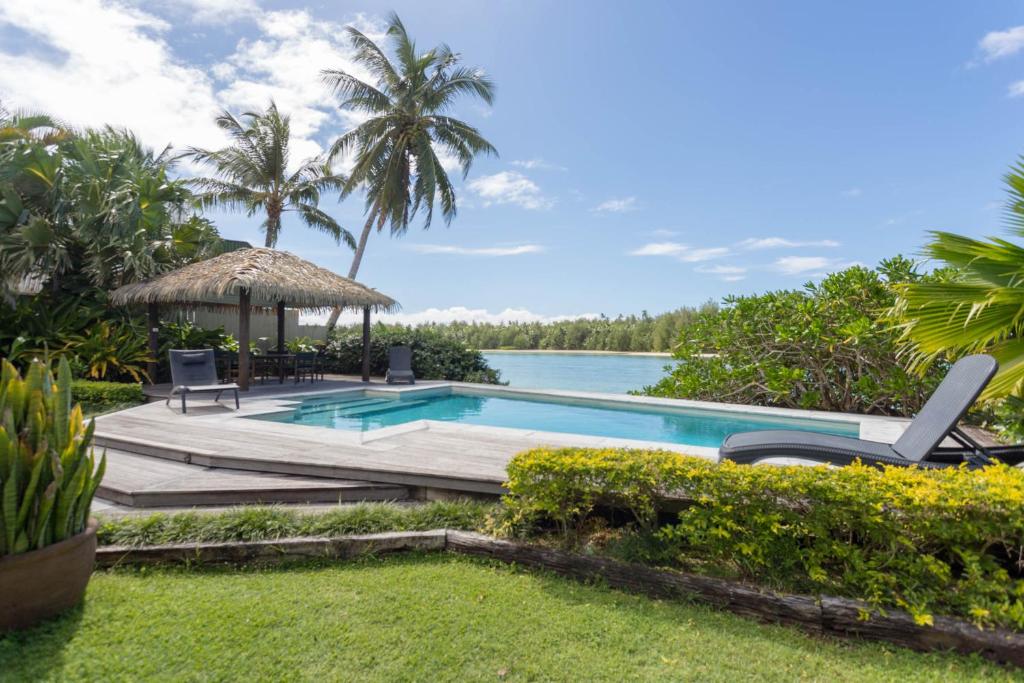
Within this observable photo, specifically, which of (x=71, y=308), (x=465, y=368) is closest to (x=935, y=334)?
(x=465, y=368)

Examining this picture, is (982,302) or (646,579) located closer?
(646,579)

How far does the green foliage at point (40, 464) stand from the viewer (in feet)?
7.47

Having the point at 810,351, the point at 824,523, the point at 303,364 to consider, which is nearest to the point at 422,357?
the point at 303,364

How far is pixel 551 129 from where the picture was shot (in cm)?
1466

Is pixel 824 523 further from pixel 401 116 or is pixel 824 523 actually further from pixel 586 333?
pixel 586 333

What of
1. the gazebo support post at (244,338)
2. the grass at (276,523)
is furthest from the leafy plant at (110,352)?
the grass at (276,523)

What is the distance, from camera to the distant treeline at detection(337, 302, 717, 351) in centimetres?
2375

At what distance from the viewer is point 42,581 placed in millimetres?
2357

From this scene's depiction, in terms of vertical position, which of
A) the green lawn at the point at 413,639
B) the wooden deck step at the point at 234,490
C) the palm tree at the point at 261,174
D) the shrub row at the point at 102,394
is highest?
the palm tree at the point at 261,174

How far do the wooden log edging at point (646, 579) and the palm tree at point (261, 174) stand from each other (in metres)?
17.6

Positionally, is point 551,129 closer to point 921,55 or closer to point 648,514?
point 921,55

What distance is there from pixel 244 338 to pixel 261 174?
10854 mm

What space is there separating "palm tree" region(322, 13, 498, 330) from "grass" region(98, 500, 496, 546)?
1407 cm

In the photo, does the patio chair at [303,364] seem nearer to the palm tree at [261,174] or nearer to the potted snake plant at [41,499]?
the palm tree at [261,174]
